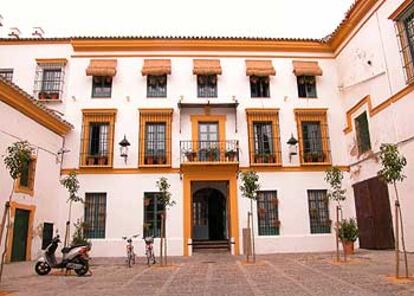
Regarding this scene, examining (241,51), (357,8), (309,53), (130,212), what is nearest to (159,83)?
(241,51)

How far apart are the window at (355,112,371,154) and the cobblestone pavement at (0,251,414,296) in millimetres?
5190

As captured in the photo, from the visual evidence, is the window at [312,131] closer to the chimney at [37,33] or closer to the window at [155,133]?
the window at [155,133]

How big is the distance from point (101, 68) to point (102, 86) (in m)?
0.92

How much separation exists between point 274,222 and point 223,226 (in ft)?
13.8

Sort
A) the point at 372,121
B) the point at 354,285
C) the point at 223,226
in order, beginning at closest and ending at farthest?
1. the point at 354,285
2. the point at 372,121
3. the point at 223,226

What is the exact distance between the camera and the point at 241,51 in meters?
18.8

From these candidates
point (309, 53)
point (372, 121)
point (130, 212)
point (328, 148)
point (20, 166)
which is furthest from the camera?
point (309, 53)

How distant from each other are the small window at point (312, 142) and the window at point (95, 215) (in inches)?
375

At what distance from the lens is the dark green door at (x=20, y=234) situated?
13.7 meters

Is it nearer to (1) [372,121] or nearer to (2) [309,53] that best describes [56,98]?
(2) [309,53]

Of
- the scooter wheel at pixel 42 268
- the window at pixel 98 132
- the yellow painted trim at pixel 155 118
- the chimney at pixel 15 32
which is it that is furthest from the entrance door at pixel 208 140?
the chimney at pixel 15 32

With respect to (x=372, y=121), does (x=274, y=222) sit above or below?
below

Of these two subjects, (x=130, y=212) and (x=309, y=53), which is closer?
(x=130, y=212)

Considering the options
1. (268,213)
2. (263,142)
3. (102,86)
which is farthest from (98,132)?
(268,213)
